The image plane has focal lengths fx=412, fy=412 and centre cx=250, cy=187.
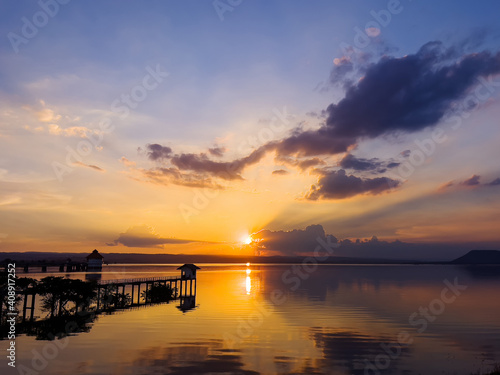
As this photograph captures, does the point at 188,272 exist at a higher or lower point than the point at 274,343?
higher

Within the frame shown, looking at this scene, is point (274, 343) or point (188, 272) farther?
point (188, 272)

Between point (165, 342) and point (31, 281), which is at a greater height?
point (31, 281)

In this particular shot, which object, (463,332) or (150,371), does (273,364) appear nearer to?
(150,371)

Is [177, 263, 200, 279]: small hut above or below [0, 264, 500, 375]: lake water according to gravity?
above

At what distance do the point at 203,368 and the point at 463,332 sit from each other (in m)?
36.3

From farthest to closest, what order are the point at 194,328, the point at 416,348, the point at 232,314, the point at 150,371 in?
the point at 232,314
the point at 194,328
the point at 416,348
the point at 150,371

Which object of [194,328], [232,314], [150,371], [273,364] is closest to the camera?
[150,371]

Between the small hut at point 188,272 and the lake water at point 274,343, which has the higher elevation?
the small hut at point 188,272

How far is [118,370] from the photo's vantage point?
31.9 metres

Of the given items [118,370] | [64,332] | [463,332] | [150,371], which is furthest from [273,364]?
[463,332]

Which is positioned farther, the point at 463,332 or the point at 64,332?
the point at 463,332

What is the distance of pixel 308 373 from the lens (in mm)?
31594

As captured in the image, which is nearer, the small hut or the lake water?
the lake water

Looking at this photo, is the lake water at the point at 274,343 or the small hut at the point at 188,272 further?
the small hut at the point at 188,272
